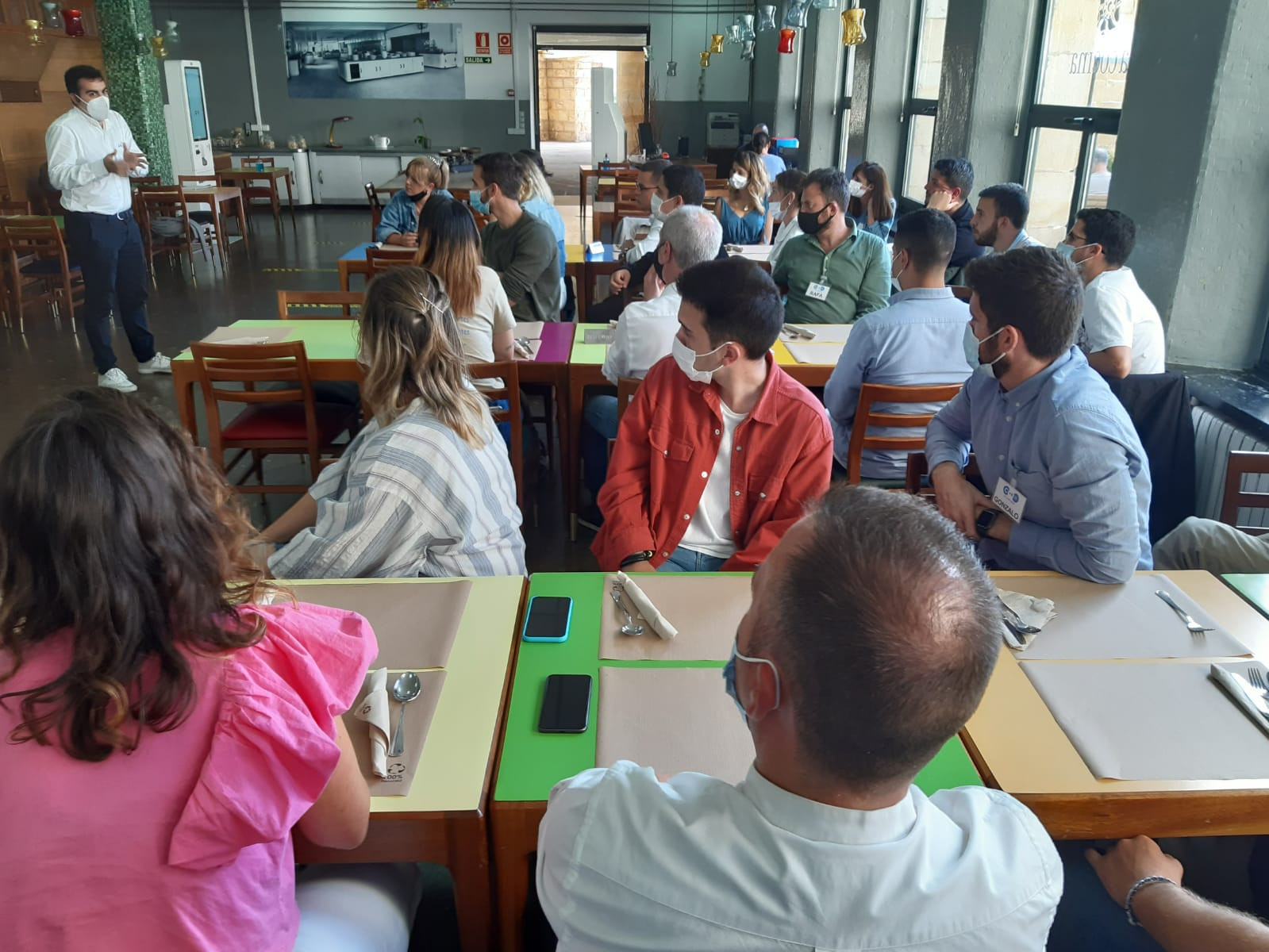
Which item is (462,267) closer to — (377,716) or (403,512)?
(403,512)

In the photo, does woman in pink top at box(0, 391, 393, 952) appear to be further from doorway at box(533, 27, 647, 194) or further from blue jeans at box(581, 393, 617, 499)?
doorway at box(533, 27, 647, 194)

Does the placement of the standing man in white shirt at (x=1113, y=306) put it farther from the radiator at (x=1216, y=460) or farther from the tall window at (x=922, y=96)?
the tall window at (x=922, y=96)

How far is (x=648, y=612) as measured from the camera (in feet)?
5.36

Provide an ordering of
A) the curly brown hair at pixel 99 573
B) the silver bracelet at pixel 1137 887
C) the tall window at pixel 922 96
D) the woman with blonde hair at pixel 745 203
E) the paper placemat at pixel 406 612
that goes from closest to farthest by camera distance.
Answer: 1. the curly brown hair at pixel 99 573
2. the silver bracelet at pixel 1137 887
3. the paper placemat at pixel 406 612
4. the woman with blonde hair at pixel 745 203
5. the tall window at pixel 922 96

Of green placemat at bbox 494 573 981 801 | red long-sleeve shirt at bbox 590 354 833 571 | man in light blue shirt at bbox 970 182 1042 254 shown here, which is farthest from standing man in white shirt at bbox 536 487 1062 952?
man in light blue shirt at bbox 970 182 1042 254

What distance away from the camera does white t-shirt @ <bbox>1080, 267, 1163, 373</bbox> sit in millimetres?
3061

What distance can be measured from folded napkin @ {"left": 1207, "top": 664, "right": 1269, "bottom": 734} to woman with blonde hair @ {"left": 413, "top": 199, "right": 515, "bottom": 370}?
2.42 m

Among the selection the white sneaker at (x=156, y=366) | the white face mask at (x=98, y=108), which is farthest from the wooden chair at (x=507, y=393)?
the white face mask at (x=98, y=108)

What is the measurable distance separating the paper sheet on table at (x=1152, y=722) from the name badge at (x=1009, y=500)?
483 mm

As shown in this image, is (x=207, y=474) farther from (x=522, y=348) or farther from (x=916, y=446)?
(x=522, y=348)

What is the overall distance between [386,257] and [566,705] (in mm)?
3958

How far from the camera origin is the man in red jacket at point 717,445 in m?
2.09

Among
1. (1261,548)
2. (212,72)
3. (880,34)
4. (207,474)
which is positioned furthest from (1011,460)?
(212,72)

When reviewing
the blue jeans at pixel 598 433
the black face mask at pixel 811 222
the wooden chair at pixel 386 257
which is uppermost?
the black face mask at pixel 811 222
